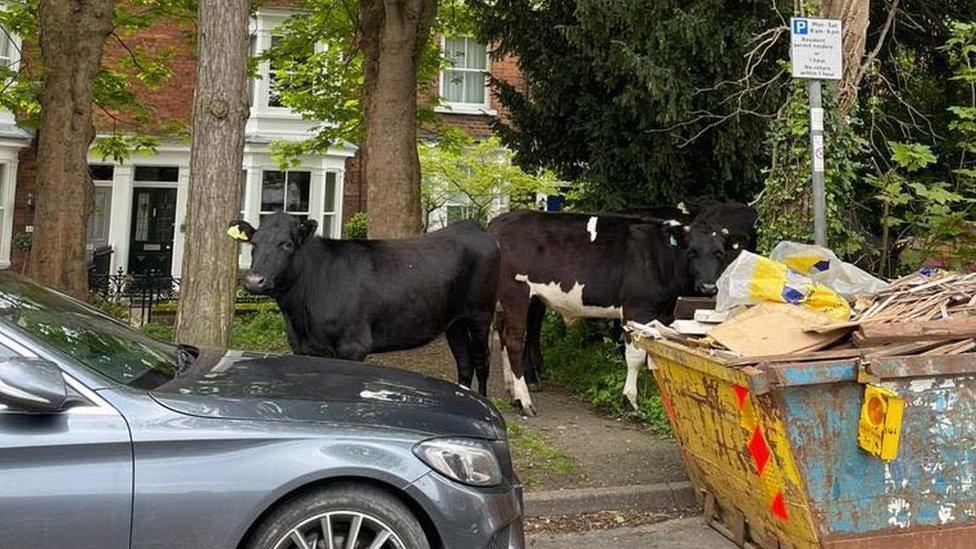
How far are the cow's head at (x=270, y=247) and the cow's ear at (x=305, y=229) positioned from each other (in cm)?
2

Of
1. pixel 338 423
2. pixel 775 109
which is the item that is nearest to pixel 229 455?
pixel 338 423

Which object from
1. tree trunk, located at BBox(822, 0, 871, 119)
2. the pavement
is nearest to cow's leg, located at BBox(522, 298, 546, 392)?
the pavement

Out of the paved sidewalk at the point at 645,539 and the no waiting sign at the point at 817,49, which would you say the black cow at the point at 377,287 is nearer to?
the paved sidewalk at the point at 645,539

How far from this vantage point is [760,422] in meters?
4.21

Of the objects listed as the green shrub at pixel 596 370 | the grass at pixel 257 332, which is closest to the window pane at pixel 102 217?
the grass at pixel 257 332

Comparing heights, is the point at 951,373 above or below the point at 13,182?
below

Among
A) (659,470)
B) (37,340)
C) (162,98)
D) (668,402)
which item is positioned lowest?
(659,470)

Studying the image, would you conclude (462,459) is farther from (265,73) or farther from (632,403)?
(265,73)

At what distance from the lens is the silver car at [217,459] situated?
3.14 meters

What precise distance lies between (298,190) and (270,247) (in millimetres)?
16003

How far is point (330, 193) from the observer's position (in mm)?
22250

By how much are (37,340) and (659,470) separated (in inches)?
180

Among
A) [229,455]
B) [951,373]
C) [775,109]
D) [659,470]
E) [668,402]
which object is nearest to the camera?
[229,455]

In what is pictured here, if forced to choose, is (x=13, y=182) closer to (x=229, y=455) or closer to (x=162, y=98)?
(x=162, y=98)
